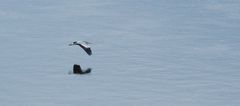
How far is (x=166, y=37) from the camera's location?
101m

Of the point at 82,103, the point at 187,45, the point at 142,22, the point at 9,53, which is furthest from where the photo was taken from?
the point at 142,22

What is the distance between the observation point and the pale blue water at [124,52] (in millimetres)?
79688

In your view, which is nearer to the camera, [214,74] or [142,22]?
[214,74]

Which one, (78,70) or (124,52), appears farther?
(124,52)

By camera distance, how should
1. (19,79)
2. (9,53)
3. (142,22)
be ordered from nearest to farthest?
(19,79) < (9,53) < (142,22)

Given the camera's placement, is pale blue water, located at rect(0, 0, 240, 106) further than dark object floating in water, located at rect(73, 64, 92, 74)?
No

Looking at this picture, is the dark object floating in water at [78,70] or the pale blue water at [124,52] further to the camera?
the dark object floating in water at [78,70]

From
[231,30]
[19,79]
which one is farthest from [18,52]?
[231,30]

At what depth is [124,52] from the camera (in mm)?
93812

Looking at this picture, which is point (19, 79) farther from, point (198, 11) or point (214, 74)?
point (198, 11)

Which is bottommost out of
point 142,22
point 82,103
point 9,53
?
point 82,103

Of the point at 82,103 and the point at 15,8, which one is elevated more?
the point at 15,8

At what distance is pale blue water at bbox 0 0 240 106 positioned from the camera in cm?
7969

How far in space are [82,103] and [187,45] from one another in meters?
24.1
